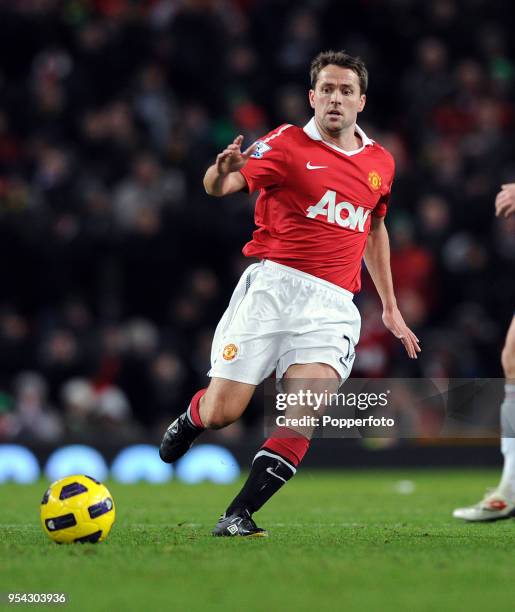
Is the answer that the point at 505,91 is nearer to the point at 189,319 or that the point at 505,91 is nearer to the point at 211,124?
the point at 211,124

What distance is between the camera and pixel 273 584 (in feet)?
14.9

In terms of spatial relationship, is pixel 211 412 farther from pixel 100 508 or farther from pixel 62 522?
pixel 62 522

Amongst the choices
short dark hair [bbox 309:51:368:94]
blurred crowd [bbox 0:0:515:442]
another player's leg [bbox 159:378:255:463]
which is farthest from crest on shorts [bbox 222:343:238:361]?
blurred crowd [bbox 0:0:515:442]

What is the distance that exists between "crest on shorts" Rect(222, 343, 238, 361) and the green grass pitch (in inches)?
36.4

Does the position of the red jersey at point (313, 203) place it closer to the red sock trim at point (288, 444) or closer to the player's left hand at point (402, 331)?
the player's left hand at point (402, 331)

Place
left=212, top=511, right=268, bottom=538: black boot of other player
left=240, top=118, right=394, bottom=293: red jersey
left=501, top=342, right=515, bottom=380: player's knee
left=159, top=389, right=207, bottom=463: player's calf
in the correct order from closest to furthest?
left=212, top=511, right=268, bottom=538: black boot of other player, left=240, top=118, right=394, bottom=293: red jersey, left=159, top=389, right=207, bottom=463: player's calf, left=501, top=342, right=515, bottom=380: player's knee

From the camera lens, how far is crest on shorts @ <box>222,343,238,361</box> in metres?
6.29

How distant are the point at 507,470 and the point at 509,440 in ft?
0.61

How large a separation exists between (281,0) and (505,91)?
127 inches

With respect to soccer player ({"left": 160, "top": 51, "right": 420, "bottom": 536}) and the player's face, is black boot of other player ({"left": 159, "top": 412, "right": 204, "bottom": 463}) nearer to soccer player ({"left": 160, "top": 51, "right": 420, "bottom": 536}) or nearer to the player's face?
soccer player ({"left": 160, "top": 51, "right": 420, "bottom": 536})

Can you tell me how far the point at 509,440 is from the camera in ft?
24.5

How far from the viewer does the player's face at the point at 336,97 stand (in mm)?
6418

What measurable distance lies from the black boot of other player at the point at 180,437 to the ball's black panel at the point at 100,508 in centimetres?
99

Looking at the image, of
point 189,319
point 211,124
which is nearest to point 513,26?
point 211,124
